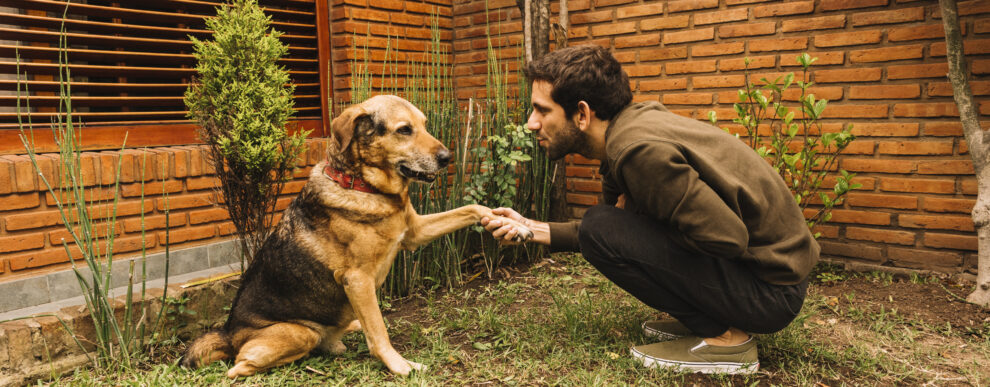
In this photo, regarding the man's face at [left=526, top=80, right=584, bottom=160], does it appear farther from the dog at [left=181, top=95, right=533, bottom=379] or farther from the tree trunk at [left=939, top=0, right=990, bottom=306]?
the tree trunk at [left=939, top=0, right=990, bottom=306]

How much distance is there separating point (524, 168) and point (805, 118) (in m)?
2.15

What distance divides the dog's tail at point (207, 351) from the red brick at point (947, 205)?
15.0 feet

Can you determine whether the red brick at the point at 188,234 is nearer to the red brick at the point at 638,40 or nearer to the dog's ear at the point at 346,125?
the dog's ear at the point at 346,125

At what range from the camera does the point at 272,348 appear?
2.95 m

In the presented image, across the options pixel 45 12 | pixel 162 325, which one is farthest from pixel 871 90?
pixel 45 12

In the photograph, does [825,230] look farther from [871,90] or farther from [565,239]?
[565,239]

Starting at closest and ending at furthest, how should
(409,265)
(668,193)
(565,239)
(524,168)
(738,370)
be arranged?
1. (668,193)
2. (738,370)
3. (565,239)
4. (409,265)
5. (524,168)

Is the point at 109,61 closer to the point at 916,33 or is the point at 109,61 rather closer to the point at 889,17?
the point at 889,17

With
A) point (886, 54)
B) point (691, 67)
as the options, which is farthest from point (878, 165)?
point (691, 67)

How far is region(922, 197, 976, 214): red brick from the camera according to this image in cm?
426

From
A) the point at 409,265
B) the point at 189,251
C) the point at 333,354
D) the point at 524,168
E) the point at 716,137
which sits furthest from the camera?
the point at 524,168

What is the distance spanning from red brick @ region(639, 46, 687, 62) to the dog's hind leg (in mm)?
3770

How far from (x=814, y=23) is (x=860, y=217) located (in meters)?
1.48

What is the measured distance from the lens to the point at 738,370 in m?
2.88
